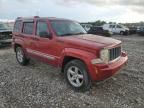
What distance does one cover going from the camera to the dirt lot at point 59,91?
4.40 meters

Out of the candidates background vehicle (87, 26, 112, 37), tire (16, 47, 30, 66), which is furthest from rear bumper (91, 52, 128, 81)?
background vehicle (87, 26, 112, 37)

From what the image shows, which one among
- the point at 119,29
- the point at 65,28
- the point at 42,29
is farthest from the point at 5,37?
the point at 119,29

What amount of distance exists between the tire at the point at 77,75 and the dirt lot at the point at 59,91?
190 millimetres

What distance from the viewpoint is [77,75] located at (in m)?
5.07

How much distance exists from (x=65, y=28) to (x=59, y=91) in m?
2.03

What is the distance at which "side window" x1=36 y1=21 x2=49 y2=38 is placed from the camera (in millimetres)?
5680

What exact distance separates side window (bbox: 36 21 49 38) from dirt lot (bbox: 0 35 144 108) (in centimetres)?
142

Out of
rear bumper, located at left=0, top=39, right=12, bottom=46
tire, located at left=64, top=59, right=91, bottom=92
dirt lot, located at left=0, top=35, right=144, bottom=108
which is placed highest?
rear bumper, located at left=0, top=39, right=12, bottom=46

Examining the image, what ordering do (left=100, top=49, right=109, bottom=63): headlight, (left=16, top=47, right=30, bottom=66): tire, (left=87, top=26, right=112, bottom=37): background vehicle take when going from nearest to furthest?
(left=100, top=49, right=109, bottom=63): headlight
(left=16, top=47, right=30, bottom=66): tire
(left=87, top=26, right=112, bottom=37): background vehicle

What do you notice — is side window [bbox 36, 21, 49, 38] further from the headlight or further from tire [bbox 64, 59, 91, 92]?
the headlight

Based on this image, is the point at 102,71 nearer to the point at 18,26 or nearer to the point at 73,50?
the point at 73,50

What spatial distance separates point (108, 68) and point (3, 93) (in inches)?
111

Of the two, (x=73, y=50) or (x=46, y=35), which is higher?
(x=46, y=35)

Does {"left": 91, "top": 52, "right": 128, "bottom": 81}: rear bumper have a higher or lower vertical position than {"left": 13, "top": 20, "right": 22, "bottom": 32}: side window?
lower
